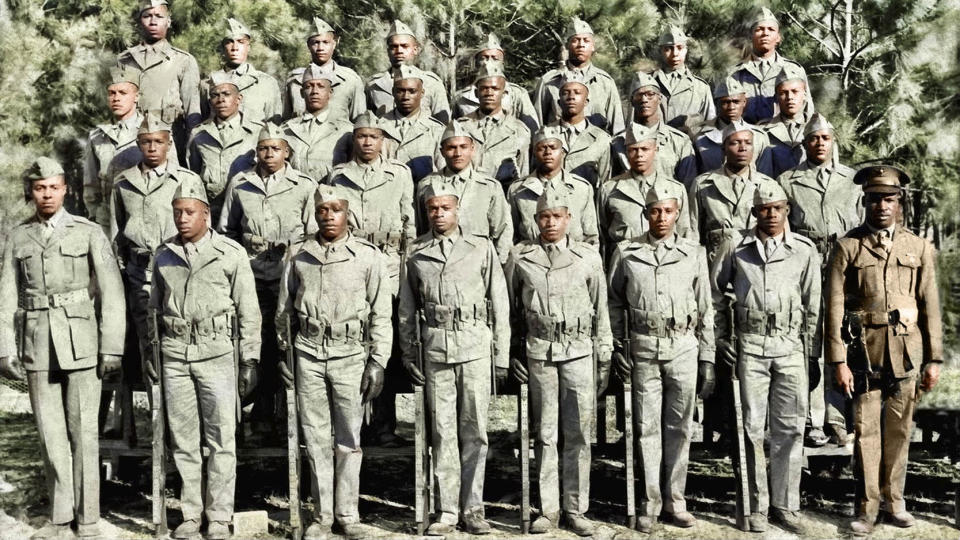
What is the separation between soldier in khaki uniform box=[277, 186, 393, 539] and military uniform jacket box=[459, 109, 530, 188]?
1.90 m

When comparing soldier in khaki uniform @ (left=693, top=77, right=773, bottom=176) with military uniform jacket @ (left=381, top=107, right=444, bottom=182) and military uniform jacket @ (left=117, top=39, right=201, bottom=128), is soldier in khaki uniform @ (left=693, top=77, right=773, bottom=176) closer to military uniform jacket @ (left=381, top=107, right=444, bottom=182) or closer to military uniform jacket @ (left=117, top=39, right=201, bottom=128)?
military uniform jacket @ (left=381, top=107, right=444, bottom=182)

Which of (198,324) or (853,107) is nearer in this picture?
(198,324)

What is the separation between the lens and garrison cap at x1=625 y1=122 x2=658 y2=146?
38.1ft

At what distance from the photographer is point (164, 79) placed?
12961mm

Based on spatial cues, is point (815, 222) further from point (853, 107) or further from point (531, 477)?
point (853, 107)

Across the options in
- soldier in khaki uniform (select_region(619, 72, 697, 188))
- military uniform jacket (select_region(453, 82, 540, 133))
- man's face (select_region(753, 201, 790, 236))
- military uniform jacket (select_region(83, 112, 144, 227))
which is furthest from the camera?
military uniform jacket (select_region(453, 82, 540, 133))

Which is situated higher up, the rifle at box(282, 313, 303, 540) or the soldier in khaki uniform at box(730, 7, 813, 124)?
the soldier in khaki uniform at box(730, 7, 813, 124)

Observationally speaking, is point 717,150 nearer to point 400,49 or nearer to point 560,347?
point 560,347

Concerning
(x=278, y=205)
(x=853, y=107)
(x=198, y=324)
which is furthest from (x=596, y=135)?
(x=853, y=107)

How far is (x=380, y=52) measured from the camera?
1667 cm

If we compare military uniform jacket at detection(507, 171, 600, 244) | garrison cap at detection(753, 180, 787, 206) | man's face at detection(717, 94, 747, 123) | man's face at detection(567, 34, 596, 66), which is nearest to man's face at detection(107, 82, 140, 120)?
military uniform jacket at detection(507, 171, 600, 244)

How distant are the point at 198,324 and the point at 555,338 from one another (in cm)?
246

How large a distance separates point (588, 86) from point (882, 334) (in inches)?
141

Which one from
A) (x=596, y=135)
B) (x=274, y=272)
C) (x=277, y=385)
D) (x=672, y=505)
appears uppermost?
(x=596, y=135)
